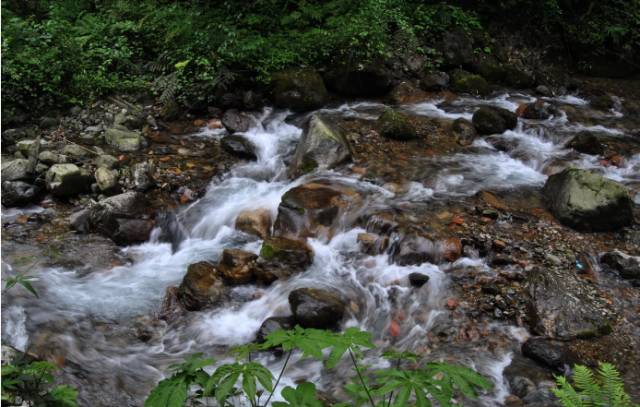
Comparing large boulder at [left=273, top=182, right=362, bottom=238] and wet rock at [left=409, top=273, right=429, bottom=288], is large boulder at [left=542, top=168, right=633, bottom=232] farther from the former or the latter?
large boulder at [left=273, top=182, right=362, bottom=238]

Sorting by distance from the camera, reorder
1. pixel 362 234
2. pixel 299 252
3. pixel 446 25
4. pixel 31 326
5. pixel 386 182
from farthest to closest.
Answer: pixel 446 25 < pixel 386 182 < pixel 362 234 < pixel 299 252 < pixel 31 326

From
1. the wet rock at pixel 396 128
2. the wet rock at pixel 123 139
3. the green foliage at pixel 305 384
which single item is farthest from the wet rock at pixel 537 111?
the green foliage at pixel 305 384

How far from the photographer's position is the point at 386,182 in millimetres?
7422

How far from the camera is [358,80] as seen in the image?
993 centimetres

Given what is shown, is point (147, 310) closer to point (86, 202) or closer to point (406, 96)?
point (86, 202)

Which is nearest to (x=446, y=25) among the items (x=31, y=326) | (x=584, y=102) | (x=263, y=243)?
(x=584, y=102)

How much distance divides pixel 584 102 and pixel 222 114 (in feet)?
23.9

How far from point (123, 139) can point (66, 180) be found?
146 centimetres

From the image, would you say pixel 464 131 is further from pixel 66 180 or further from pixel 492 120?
pixel 66 180

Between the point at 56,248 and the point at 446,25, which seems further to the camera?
the point at 446,25

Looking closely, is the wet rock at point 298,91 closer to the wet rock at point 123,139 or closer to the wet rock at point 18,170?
the wet rock at point 123,139

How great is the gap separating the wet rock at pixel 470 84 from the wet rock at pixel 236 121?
432cm

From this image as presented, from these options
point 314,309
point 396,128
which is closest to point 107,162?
point 314,309

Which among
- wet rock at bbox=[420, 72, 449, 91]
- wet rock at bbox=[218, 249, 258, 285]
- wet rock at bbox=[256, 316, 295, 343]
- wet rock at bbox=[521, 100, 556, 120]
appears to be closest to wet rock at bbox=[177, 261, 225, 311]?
wet rock at bbox=[218, 249, 258, 285]
